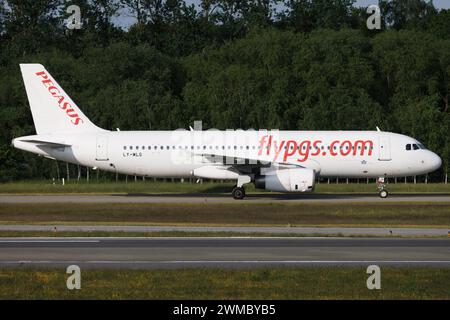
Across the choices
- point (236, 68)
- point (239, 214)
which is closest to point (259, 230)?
point (239, 214)

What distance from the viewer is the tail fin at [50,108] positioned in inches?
2003

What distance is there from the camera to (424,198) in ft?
159

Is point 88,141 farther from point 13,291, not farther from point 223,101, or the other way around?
point 13,291

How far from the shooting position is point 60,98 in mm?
51125

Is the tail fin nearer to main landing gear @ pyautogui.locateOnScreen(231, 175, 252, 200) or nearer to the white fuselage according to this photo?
the white fuselage

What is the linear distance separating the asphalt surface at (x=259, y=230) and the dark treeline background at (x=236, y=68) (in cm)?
3184

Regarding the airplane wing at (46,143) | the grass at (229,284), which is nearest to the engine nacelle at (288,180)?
the airplane wing at (46,143)

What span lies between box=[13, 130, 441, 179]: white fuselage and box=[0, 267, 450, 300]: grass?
2699 cm

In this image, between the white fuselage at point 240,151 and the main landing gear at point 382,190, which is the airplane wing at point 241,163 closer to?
the white fuselage at point 240,151

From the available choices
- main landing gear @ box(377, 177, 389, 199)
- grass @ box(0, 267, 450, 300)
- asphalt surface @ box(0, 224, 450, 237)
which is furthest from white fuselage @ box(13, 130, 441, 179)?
grass @ box(0, 267, 450, 300)

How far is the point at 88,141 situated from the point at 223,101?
25.5 meters

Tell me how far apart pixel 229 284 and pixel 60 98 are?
107 ft

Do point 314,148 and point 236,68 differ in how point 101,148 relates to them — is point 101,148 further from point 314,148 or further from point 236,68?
point 236,68
